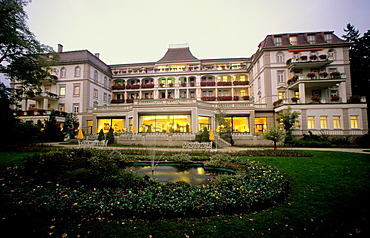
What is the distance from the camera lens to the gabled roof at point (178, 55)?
41.5 meters

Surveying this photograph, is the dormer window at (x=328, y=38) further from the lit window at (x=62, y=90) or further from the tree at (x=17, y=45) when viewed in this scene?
the lit window at (x=62, y=90)

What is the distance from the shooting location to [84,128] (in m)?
32.2

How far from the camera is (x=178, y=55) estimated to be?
140 ft

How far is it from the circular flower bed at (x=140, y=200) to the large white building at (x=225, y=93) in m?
15.9

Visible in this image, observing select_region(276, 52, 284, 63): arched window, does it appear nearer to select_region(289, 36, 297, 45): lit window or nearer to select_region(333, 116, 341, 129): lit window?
select_region(289, 36, 297, 45): lit window

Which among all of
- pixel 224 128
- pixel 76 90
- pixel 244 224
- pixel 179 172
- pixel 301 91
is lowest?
pixel 179 172

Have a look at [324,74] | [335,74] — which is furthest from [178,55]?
[335,74]

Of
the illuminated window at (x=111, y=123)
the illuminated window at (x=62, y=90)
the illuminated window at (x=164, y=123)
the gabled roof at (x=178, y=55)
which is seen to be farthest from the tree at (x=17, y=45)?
the gabled roof at (x=178, y=55)

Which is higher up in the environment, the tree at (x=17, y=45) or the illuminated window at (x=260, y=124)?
the tree at (x=17, y=45)

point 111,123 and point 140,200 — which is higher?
point 111,123

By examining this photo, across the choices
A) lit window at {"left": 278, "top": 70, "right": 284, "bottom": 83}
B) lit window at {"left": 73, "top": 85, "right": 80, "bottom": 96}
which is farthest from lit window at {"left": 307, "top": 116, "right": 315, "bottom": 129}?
lit window at {"left": 73, "top": 85, "right": 80, "bottom": 96}

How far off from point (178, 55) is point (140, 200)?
42212 mm

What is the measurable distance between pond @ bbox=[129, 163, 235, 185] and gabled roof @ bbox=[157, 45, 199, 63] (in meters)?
34.8

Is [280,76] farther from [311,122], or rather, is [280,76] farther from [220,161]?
[220,161]
